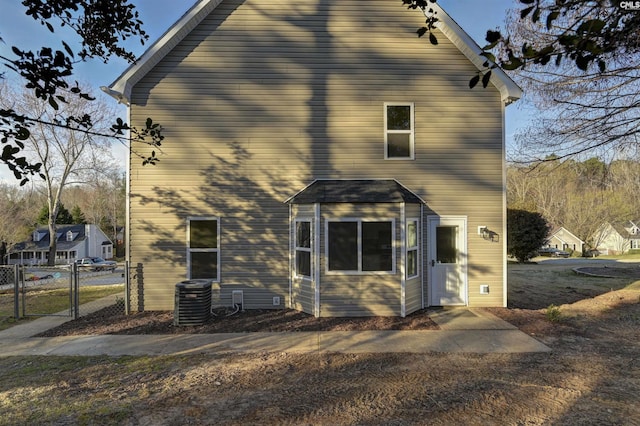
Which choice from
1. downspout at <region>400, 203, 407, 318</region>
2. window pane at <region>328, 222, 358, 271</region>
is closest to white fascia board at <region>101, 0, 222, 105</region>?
window pane at <region>328, 222, 358, 271</region>

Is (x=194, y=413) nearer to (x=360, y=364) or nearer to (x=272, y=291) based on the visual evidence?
(x=360, y=364)

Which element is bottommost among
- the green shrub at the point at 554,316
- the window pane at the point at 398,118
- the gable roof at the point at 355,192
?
the green shrub at the point at 554,316

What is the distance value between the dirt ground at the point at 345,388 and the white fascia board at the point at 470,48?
5.52 m

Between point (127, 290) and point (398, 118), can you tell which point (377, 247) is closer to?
point (398, 118)

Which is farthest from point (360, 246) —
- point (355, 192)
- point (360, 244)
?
point (355, 192)

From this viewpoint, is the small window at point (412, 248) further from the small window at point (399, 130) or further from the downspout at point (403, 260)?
the small window at point (399, 130)

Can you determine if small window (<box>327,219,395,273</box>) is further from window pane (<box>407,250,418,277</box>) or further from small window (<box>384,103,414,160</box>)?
small window (<box>384,103,414,160</box>)

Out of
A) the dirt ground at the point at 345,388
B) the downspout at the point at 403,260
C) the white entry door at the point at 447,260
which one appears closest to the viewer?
the dirt ground at the point at 345,388

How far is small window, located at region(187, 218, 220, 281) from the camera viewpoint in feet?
29.1

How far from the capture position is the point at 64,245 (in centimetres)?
4691

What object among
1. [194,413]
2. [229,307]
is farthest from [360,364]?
[229,307]

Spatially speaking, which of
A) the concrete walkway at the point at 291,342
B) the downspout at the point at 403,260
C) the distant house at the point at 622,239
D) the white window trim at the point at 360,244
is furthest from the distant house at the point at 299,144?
the distant house at the point at 622,239

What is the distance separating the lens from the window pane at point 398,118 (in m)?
9.11

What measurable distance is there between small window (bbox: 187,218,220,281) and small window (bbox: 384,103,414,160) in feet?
15.6
